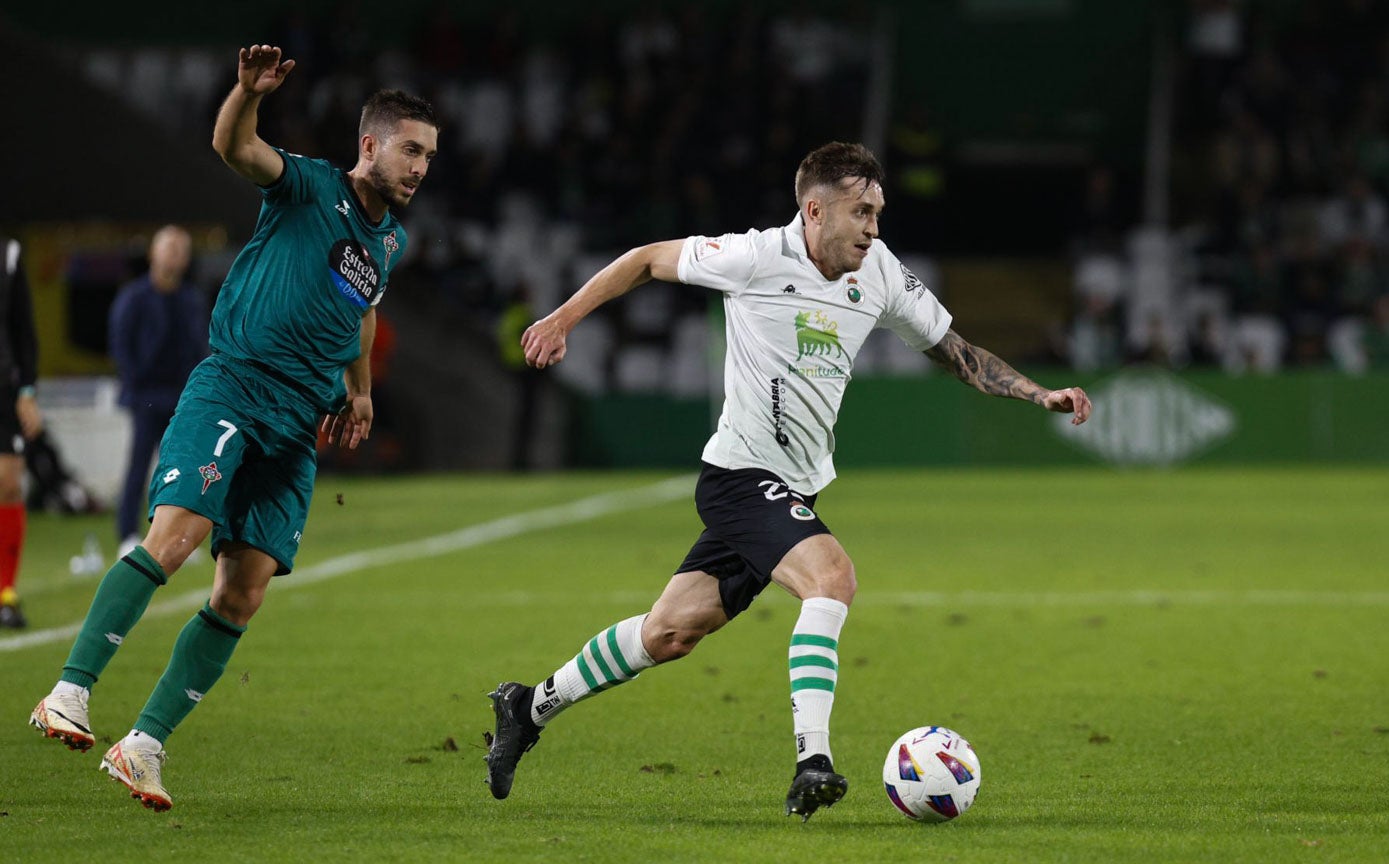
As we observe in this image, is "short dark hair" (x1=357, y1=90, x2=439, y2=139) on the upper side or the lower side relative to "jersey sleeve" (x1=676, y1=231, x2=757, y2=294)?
upper

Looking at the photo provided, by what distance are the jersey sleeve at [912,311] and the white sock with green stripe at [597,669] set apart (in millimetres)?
1283

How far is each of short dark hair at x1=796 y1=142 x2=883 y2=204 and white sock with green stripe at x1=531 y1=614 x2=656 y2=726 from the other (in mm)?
1482

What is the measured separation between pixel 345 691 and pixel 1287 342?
2132cm

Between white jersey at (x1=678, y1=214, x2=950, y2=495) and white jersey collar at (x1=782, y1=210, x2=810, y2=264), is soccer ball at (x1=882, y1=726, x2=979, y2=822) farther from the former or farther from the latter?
white jersey collar at (x1=782, y1=210, x2=810, y2=264)

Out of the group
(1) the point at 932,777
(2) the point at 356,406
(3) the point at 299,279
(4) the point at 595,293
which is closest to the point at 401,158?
(3) the point at 299,279

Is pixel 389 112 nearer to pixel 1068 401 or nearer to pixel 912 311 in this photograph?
pixel 912 311

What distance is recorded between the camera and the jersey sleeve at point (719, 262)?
601 cm

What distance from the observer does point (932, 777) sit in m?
5.64

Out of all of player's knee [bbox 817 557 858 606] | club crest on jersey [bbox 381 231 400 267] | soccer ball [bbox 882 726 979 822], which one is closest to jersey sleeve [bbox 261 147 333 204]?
club crest on jersey [bbox 381 231 400 267]

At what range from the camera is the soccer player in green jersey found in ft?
18.9

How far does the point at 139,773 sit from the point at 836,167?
2.79 meters

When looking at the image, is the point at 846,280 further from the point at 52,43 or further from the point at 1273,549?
the point at 52,43

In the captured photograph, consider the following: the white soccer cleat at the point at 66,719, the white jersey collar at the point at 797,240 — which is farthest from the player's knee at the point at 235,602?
the white jersey collar at the point at 797,240

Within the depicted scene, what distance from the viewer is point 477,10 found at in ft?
108
